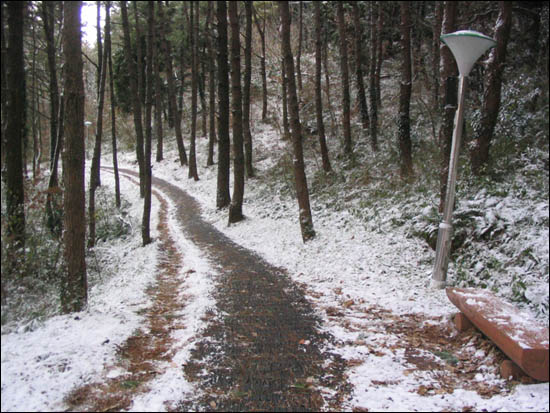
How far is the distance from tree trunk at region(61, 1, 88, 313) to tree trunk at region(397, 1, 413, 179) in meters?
8.77

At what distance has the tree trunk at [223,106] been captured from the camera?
42.4 ft

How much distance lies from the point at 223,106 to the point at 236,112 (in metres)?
1.62

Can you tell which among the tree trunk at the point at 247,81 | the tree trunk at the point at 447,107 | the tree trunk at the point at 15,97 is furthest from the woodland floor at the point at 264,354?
the tree trunk at the point at 247,81

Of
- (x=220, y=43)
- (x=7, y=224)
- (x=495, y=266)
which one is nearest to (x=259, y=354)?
(x=7, y=224)

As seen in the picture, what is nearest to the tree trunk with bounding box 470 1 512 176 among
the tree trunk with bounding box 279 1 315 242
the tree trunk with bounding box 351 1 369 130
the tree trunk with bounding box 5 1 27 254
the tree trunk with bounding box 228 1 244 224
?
the tree trunk with bounding box 279 1 315 242

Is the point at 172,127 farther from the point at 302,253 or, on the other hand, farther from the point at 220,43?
the point at 302,253

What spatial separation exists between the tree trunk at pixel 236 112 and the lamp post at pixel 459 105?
725 centimetres

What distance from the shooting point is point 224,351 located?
4.42 m

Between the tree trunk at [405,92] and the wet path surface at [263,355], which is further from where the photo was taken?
the tree trunk at [405,92]

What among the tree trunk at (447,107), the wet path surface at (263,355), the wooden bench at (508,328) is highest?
the tree trunk at (447,107)

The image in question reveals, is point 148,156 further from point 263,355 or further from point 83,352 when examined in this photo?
point 263,355

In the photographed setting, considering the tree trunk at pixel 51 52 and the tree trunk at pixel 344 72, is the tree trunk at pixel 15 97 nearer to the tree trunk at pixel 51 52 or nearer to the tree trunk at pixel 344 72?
the tree trunk at pixel 51 52

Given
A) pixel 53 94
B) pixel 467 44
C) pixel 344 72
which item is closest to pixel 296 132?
pixel 467 44

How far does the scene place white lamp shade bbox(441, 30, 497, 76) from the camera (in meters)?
5.57
